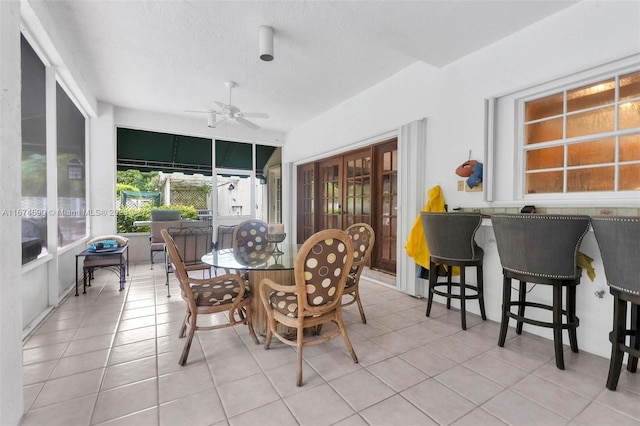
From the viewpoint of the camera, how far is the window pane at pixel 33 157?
2730 millimetres

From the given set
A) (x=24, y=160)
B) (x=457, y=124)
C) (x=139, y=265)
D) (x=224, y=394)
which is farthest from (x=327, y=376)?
(x=139, y=265)

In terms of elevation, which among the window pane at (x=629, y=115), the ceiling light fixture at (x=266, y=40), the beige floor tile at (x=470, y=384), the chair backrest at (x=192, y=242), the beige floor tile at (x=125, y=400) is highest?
the ceiling light fixture at (x=266, y=40)

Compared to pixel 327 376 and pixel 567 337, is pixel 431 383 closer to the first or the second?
pixel 327 376

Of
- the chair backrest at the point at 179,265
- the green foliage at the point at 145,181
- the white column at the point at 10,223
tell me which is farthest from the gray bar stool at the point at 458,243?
the green foliage at the point at 145,181

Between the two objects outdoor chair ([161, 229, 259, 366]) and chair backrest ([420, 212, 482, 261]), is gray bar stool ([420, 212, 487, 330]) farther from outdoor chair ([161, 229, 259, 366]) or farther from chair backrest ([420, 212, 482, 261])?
outdoor chair ([161, 229, 259, 366])

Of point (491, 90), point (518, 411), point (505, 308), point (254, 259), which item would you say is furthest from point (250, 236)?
point (491, 90)

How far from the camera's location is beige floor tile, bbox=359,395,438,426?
5.01 feet

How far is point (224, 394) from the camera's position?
1.76 m

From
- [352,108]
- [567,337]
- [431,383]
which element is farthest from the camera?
[352,108]

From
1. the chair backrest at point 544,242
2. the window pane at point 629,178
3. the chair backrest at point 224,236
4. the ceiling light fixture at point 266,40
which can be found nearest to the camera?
the chair backrest at point 544,242

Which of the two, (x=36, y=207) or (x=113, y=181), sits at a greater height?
(x=113, y=181)

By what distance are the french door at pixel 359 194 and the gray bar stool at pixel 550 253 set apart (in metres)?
2.30

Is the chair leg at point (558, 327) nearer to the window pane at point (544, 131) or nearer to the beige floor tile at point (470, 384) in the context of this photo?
the beige floor tile at point (470, 384)

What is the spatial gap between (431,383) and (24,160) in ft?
13.0
